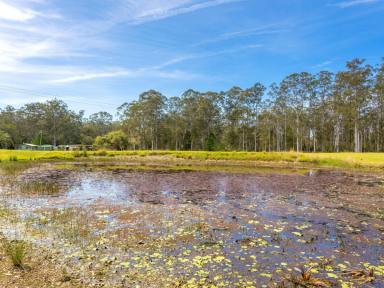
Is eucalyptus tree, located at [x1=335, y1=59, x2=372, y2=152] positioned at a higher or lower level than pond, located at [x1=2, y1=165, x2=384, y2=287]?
higher

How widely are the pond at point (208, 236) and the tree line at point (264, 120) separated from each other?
49.7 meters

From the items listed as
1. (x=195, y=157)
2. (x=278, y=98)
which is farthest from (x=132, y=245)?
(x=278, y=98)

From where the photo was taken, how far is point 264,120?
246ft

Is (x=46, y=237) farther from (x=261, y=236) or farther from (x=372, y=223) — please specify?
(x=372, y=223)

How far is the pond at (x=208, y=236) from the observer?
20.0 ft

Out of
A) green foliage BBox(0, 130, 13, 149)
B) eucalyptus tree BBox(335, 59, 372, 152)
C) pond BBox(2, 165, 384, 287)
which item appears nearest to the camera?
pond BBox(2, 165, 384, 287)

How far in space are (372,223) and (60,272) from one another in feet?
32.7

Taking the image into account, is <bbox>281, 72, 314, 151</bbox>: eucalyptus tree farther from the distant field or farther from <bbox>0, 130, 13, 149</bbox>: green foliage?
<bbox>0, 130, 13, 149</bbox>: green foliage

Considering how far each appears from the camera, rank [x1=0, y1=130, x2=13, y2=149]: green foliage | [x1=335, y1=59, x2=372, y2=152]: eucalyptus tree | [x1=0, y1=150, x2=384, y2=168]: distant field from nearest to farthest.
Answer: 1. [x1=0, y1=150, x2=384, y2=168]: distant field
2. [x1=335, y1=59, x2=372, y2=152]: eucalyptus tree
3. [x1=0, y1=130, x2=13, y2=149]: green foliage

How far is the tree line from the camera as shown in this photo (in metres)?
62.4

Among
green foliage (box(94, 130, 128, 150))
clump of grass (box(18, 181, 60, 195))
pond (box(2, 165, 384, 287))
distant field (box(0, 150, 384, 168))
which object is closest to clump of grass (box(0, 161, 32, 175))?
distant field (box(0, 150, 384, 168))

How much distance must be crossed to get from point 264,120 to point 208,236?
69173mm

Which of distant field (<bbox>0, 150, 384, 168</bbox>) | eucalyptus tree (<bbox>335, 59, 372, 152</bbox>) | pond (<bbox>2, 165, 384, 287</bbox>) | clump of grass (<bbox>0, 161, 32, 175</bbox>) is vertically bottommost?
pond (<bbox>2, 165, 384, 287</bbox>)

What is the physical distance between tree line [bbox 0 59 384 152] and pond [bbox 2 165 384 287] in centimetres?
4971
